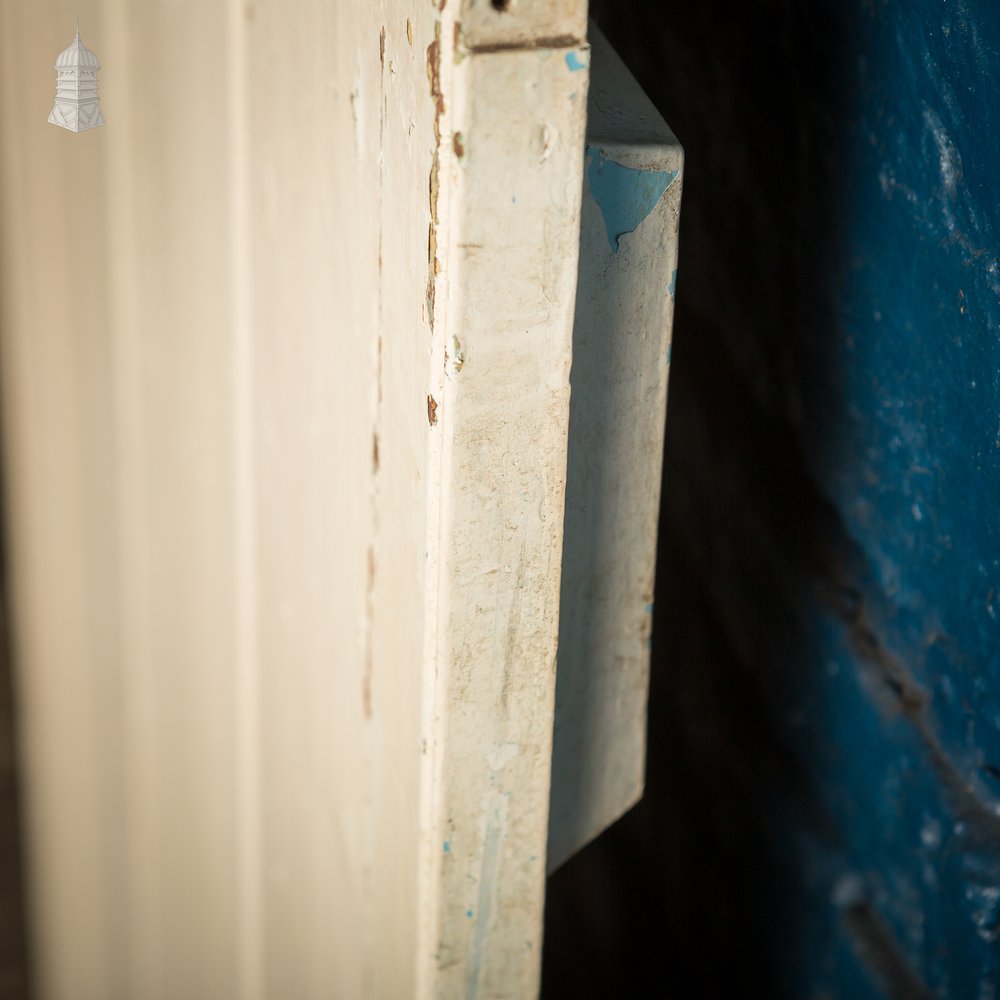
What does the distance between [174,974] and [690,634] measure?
0.78 m

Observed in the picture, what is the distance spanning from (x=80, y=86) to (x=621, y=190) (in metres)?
0.66

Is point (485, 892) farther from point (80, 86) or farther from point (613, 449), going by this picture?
point (80, 86)

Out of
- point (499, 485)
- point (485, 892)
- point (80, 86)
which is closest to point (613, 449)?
point (499, 485)

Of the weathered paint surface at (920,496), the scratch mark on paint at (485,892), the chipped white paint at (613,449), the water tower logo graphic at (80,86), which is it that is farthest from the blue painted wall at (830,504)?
the water tower logo graphic at (80,86)

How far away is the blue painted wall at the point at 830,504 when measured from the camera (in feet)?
1.61

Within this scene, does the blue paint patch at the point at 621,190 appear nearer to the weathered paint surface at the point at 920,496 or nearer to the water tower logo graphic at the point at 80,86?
the weathered paint surface at the point at 920,496

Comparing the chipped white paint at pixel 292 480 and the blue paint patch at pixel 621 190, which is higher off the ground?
the blue paint patch at pixel 621 190

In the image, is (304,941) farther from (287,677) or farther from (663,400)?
(663,400)

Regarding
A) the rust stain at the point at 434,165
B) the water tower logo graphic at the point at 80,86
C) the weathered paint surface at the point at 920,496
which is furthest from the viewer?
the water tower logo graphic at the point at 80,86

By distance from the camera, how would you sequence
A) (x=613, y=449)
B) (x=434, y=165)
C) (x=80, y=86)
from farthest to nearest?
1. (x=80, y=86)
2. (x=613, y=449)
3. (x=434, y=165)

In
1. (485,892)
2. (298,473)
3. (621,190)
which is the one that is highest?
(621,190)

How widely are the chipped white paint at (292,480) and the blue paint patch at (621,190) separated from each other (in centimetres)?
5

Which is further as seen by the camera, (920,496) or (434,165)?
(920,496)

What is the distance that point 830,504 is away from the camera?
573 mm
